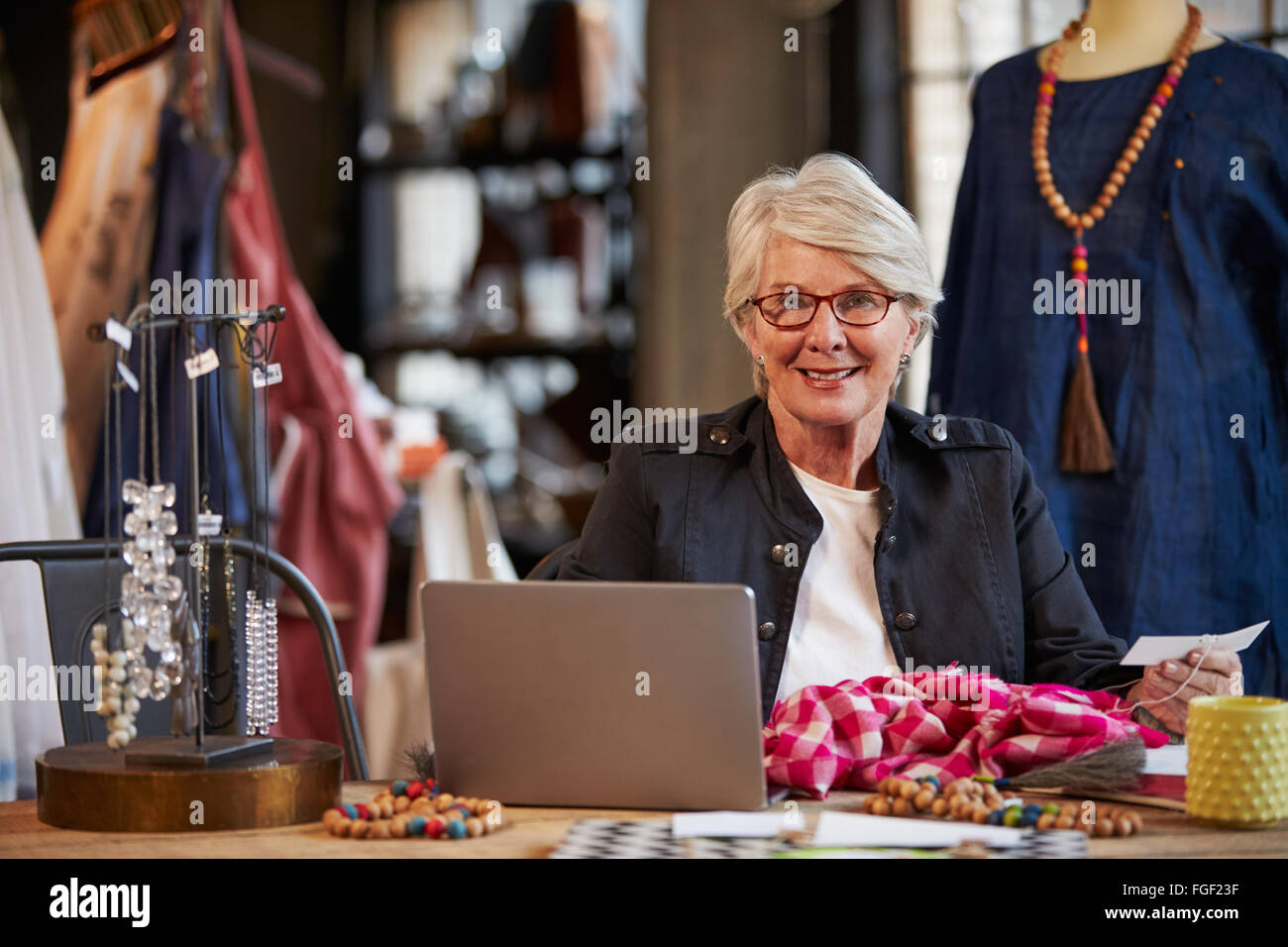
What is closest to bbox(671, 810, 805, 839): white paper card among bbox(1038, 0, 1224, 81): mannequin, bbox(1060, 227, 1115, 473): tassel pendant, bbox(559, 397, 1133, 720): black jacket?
bbox(559, 397, 1133, 720): black jacket

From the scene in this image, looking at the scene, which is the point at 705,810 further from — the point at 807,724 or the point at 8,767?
the point at 8,767

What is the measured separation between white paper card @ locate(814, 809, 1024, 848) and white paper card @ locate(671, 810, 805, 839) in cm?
4

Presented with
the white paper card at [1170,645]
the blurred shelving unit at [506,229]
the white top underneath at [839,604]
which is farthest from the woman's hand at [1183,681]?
the blurred shelving unit at [506,229]

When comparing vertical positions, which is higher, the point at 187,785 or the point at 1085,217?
the point at 1085,217

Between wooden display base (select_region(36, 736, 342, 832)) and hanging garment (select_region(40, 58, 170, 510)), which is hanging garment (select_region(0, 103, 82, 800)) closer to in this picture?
hanging garment (select_region(40, 58, 170, 510))

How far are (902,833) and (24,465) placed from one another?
1808 millimetres

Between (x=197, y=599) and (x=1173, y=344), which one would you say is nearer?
(x=197, y=599)

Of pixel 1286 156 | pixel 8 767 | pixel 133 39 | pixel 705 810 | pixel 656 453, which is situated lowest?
pixel 8 767

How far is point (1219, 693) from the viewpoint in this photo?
1.56m

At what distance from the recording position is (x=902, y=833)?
49.1 inches

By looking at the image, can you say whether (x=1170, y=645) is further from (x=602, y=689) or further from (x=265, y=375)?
(x=265, y=375)

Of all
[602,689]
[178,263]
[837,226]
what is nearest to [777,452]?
[837,226]

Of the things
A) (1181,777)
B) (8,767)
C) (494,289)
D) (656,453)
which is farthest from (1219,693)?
(494,289)

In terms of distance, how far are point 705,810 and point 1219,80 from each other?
1.67m
